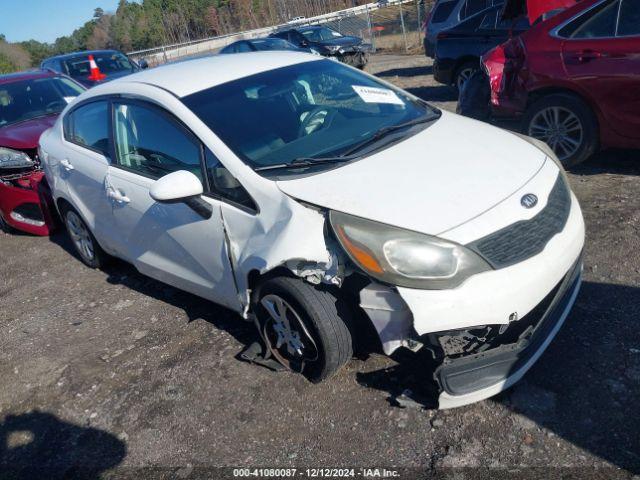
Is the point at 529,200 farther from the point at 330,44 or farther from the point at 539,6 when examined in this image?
the point at 330,44

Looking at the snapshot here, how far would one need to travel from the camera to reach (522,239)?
2.63m

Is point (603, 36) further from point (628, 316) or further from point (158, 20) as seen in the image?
point (158, 20)

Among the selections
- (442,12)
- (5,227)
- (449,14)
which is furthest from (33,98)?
(442,12)

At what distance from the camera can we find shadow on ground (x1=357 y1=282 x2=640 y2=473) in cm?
251

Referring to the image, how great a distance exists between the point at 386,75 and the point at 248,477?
12.8 meters

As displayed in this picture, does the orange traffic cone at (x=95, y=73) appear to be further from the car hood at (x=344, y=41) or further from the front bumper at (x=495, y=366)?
the front bumper at (x=495, y=366)

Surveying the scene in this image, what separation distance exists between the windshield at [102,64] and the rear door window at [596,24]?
10.1 meters

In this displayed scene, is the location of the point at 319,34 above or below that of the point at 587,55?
above

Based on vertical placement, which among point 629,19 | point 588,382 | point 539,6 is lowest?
point 588,382

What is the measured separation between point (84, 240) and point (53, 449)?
2.48 metres

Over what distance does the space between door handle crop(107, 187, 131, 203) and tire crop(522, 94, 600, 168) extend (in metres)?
3.77

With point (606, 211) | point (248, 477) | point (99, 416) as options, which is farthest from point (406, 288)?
point (606, 211)

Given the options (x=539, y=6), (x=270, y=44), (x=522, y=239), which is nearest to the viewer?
(x=522, y=239)

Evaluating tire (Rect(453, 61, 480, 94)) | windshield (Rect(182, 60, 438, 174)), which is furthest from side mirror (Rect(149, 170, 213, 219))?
tire (Rect(453, 61, 480, 94))
